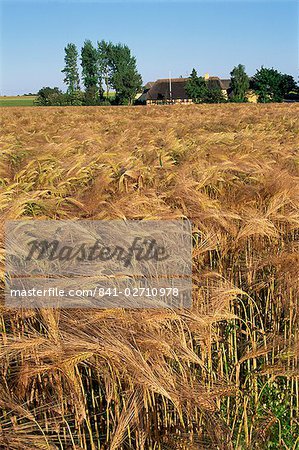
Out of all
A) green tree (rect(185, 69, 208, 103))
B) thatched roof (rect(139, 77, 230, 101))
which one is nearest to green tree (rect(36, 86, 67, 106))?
green tree (rect(185, 69, 208, 103))

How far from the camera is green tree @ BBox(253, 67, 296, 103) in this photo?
58.7 m

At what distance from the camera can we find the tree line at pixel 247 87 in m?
55.7

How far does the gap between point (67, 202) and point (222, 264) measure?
1.05 metres

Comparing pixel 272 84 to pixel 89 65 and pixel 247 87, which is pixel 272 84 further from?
pixel 89 65

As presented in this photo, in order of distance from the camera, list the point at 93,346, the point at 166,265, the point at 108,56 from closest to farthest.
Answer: the point at 93,346 < the point at 166,265 < the point at 108,56

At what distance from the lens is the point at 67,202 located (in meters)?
3.30

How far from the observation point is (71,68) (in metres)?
77.4

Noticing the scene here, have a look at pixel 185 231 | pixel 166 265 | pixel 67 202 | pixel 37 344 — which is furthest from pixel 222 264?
pixel 37 344

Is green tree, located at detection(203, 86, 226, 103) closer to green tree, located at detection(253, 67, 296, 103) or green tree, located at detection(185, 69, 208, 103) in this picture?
green tree, located at detection(185, 69, 208, 103)

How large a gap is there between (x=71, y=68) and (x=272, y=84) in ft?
106

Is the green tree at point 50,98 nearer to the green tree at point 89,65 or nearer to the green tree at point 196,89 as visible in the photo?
the green tree at point 196,89

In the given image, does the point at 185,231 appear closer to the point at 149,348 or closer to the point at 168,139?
the point at 149,348

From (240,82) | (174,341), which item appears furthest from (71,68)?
(174,341)

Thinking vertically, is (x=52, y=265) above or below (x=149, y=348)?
above
